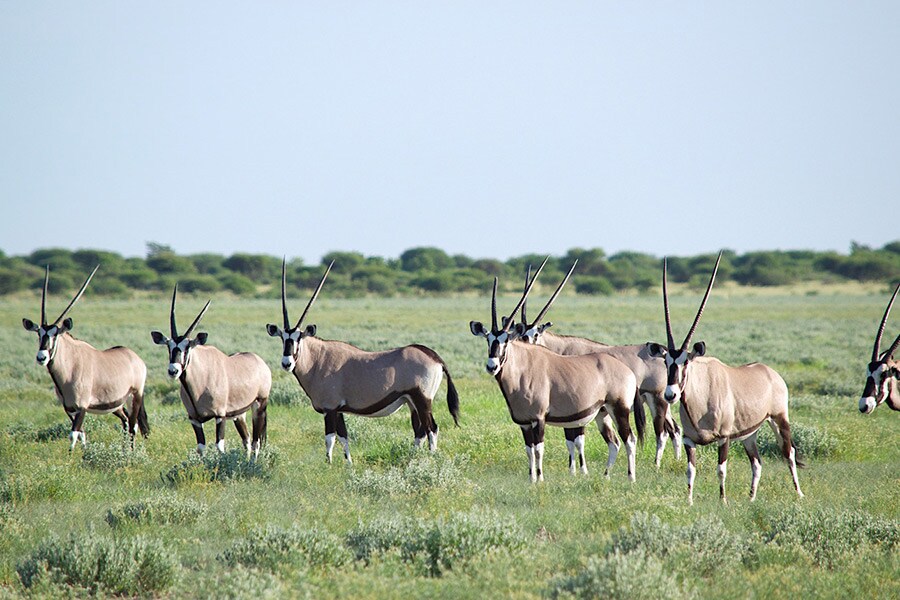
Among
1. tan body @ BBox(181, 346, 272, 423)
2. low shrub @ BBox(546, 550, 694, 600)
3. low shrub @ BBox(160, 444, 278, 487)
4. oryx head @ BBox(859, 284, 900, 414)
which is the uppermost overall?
oryx head @ BBox(859, 284, 900, 414)

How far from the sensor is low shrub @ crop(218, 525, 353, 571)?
7.13 metres

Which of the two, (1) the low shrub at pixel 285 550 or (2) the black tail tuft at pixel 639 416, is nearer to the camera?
(1) the low shrub at pixel 285 550

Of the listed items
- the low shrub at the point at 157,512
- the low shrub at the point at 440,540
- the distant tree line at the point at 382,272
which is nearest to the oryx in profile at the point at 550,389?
the low shrub at the point at 440,540

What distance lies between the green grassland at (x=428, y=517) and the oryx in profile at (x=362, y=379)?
21.3 inches

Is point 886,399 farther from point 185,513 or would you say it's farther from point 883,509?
point 185,513

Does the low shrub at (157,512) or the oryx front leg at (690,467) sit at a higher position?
the oryx front leg at (690,467)

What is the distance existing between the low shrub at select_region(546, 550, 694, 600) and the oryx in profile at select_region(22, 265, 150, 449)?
8.86m

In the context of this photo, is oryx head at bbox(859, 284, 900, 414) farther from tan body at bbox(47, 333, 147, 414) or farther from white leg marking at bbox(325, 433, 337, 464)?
tan body at bbox(47, 333, 147, 414)

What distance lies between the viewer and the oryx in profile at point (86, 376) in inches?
529

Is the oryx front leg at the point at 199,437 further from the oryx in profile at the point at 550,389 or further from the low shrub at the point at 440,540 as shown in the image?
the low shrub at the point at 440,540

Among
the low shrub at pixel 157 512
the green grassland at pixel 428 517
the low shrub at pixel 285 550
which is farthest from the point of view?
the low shrub at pixel 157 512

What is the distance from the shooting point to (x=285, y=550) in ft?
23.8

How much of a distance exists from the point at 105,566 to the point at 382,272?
266 ft

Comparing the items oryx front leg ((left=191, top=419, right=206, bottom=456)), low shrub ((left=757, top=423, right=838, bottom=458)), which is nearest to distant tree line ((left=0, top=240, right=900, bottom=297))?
low shrub ((left=757, top=423, right=838, bottom=458))
